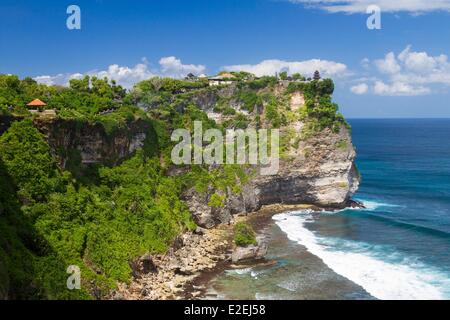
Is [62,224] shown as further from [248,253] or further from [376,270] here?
[376,270]

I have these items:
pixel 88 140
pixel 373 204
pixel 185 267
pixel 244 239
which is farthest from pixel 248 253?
pixel 373 204

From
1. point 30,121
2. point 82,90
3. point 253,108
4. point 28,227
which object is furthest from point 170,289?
point 253,108

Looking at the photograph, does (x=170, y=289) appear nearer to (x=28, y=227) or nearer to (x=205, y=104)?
(x=28, y=227)

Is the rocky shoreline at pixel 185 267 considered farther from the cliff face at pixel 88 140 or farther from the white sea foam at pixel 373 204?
the white sea foam at pixel 373 204

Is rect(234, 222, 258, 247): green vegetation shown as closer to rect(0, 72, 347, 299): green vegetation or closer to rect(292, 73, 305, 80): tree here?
rect(0, 72, 347, 299): green vegetation
